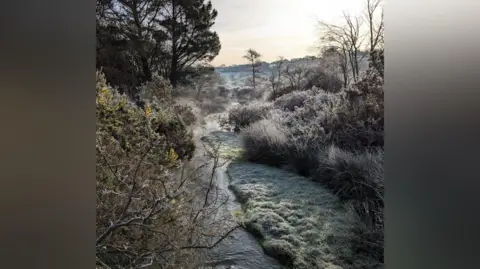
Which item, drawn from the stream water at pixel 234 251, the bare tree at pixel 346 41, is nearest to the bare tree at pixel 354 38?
the bare tree at pixel 346 41

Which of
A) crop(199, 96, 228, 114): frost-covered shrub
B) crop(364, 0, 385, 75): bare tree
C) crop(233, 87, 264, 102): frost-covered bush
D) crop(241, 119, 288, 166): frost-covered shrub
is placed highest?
crop(364, 0, 385, 75): bare tree

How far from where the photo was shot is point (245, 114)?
2.06 m

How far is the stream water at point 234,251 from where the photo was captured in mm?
1955

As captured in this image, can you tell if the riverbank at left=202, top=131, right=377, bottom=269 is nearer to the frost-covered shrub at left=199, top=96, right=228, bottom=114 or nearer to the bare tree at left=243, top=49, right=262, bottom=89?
the frost-covered shrub at left=199, top=96, right=228, bottom=114

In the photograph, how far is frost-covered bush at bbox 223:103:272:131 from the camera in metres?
2.03

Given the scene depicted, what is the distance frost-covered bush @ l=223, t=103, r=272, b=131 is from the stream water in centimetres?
11

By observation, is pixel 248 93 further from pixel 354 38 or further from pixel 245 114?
pixel 354 38

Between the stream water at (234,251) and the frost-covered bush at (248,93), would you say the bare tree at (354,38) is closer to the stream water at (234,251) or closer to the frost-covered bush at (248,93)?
the frost-covered bush at (248,93)

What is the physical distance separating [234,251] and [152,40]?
3.55 ft

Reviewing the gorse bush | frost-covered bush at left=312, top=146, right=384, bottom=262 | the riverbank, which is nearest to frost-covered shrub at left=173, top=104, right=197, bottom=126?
the gorse bush

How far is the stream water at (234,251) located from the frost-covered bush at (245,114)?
0.11m
